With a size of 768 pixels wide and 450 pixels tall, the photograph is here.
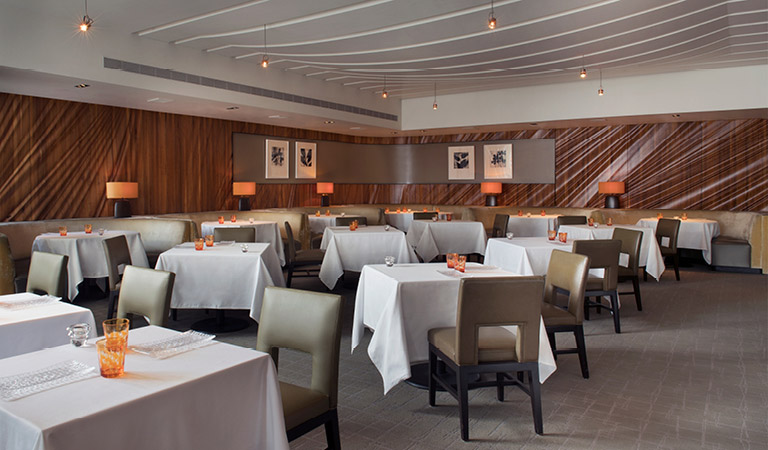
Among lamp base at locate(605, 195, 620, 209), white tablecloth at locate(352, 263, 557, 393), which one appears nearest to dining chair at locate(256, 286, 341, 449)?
white tablecloth at locate(352, 263, 557, 393)

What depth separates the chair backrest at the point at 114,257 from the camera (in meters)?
4.97

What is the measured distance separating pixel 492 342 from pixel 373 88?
29.8 ft

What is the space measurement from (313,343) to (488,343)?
1130mm

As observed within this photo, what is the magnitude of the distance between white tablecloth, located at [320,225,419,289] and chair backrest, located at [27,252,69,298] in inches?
129

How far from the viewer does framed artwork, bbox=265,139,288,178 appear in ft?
38.1

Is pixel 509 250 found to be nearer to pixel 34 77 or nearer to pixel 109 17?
pixel 109 17

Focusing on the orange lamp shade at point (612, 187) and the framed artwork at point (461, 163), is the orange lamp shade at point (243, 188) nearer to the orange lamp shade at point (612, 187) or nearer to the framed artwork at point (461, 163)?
the framed artwork at point (461, 163)

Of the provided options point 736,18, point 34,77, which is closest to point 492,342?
A: point 736,18

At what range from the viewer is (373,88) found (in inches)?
450

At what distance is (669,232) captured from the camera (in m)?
8.01

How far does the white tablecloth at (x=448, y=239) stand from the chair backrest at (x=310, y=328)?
598cm

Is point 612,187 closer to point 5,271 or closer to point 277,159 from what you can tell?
point 277,159

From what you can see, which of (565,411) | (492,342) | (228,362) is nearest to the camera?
(228,362)

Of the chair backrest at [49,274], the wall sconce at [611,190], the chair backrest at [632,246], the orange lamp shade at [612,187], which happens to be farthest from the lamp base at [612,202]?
the chair backrest at [49,274]
